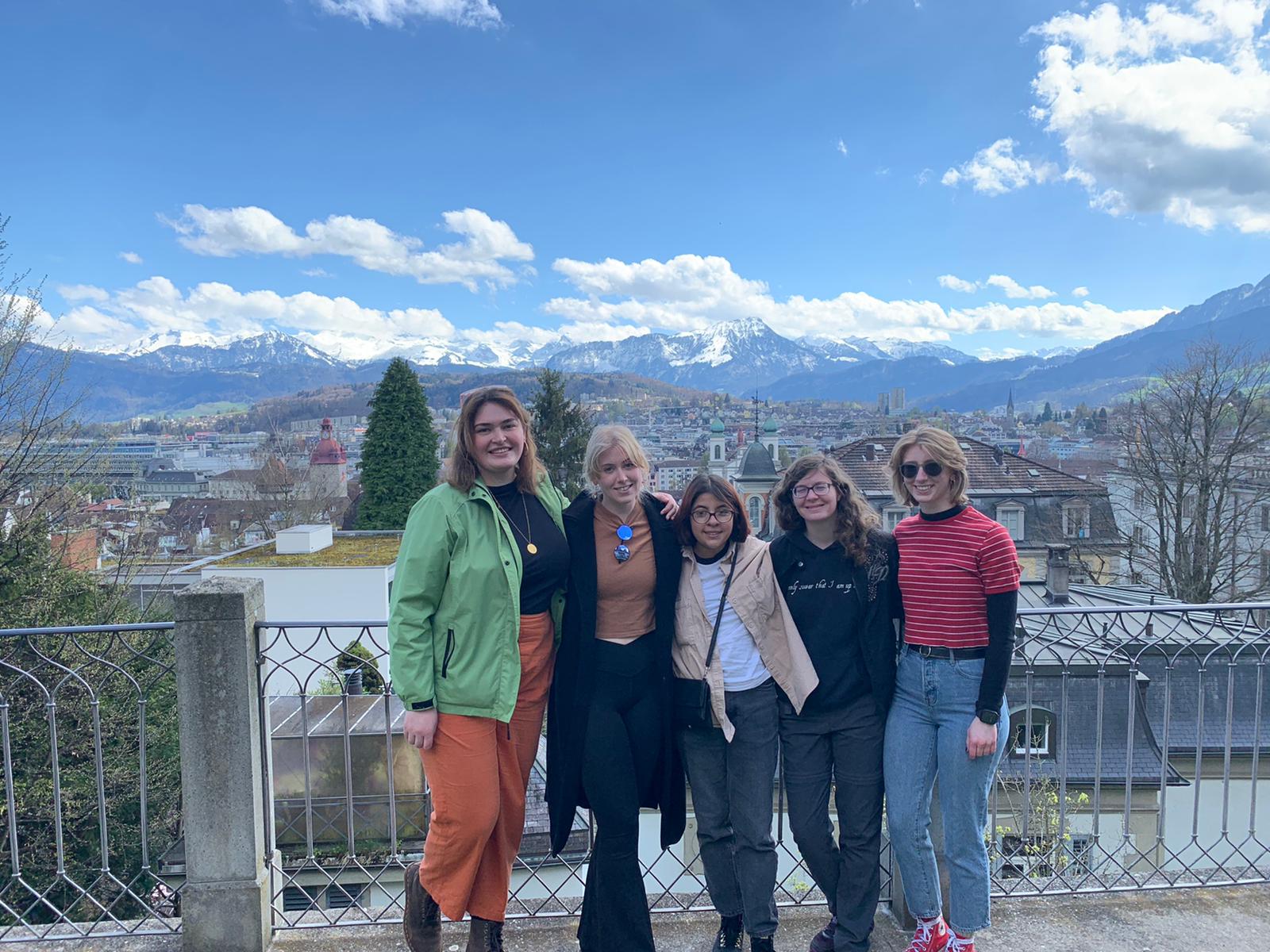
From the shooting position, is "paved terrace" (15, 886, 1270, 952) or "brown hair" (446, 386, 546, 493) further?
"paved terrace" (15, 886, 1270, 952)

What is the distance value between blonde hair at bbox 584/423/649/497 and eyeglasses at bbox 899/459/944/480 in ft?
3.25

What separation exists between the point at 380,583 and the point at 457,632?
740 inches

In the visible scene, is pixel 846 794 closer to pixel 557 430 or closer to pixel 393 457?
pixel 393 457

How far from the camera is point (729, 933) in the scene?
3.12 m

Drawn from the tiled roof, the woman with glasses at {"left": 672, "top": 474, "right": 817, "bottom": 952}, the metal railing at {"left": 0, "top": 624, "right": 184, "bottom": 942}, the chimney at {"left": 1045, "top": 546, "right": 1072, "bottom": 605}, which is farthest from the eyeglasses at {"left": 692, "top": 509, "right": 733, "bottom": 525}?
the tiled roof

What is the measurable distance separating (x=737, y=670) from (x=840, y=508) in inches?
28.6

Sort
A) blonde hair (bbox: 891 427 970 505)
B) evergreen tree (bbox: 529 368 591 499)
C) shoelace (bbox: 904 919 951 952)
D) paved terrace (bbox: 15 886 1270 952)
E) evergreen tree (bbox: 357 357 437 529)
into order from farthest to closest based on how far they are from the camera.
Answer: evergreen tree (bbox: 529 368 591 499) < evergreen tree (bbox: 357 357 437 529) < paved terrace (bbox: 15 886 1270 952) < shoelace (bbox: 904 919 951 952) < blonde hair (bbox: 891 427 970 505)

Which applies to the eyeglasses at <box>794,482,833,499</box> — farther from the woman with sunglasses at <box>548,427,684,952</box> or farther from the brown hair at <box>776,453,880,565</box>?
the woman with sunglasses at <box>548,427,684,952</box>

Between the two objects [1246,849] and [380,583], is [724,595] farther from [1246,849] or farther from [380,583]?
[380,583]

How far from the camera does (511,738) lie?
114 inches

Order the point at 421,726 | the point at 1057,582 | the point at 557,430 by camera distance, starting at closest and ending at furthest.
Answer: the point at 421,726 → the point at 1057,582 → the point at 557,430

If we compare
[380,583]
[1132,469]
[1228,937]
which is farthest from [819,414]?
[1228,937]

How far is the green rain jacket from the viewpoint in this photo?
2721 mm

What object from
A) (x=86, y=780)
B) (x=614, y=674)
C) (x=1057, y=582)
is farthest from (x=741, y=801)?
(x=1057, y=582)
